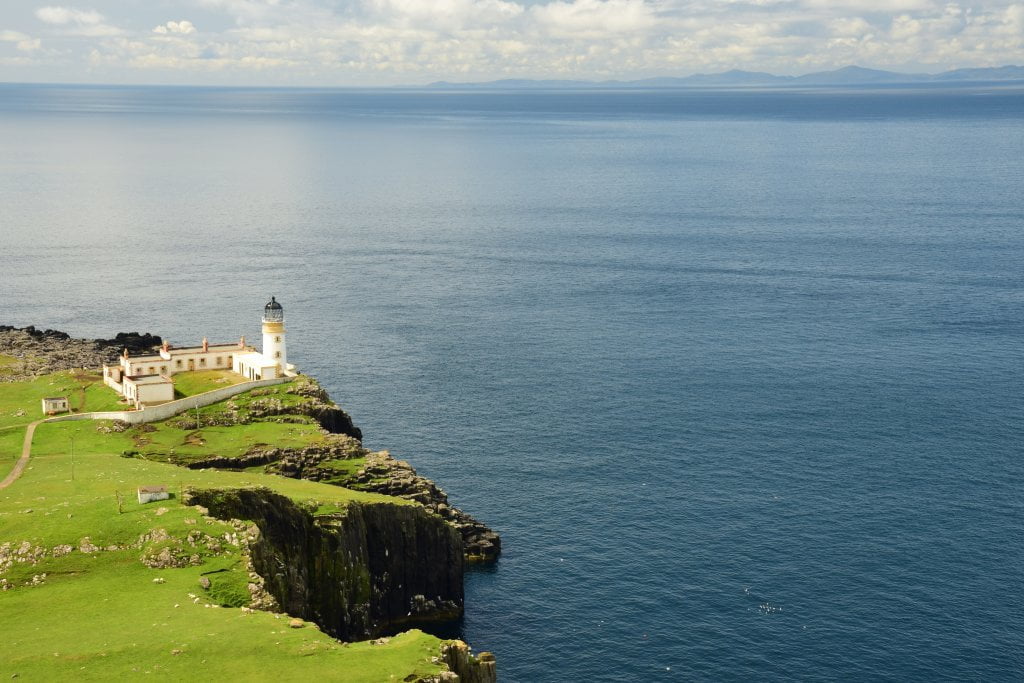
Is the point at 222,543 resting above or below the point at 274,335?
below

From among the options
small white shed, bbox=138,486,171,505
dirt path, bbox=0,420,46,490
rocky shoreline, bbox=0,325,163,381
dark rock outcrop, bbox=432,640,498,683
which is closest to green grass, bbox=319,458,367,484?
small white shed, bbox=138,486,171,505

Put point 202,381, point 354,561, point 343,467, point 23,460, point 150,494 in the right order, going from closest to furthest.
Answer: point 150,494 → point 354,561 → point 23,460 → point 343,467 → point 202,381

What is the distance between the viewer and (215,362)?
423 ft

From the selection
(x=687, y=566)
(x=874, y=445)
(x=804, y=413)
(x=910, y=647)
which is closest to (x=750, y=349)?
(x=804, y=413)

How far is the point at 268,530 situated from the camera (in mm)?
83375

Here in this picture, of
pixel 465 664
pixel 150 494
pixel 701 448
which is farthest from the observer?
pixel 701 448

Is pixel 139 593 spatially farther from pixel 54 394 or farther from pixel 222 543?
pixel 54 394

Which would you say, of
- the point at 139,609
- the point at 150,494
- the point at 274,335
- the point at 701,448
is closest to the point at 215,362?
the point at 274,335

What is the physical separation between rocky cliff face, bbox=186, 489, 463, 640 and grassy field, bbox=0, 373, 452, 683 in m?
2.01

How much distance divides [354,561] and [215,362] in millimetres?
48088

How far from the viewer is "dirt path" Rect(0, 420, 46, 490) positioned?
9131 cm

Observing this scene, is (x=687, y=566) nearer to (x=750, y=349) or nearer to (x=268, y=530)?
(x=268, y=530)

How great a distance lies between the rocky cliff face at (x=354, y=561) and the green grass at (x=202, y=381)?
36190 millimetres

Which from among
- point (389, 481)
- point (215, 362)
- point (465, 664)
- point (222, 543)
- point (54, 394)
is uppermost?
point (215, 362)
